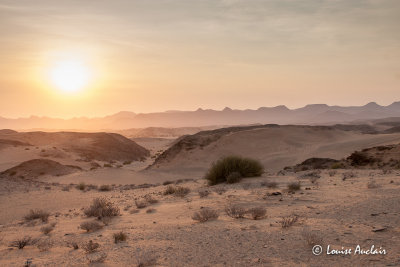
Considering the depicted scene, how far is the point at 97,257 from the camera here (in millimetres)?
6223

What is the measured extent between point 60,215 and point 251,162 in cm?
920

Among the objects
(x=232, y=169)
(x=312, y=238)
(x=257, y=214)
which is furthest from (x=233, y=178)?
(x=312, y=238)

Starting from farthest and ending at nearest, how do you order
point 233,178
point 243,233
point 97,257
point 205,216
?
point 233,178 → point 205,216 → point 243,233 → point 97,257

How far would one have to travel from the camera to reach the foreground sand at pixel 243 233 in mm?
5617

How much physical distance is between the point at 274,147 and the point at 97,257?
34893 mm

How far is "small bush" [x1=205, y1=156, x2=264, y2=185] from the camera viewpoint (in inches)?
659

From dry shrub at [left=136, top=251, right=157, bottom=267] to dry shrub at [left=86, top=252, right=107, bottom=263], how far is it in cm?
59

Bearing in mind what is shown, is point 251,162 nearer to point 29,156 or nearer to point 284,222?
point 284,222

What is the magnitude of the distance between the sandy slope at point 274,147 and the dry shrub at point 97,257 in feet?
80.5

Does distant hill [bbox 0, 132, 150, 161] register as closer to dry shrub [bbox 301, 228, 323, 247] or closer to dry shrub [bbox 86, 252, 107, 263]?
dry shrub [bbox 86, 252, 107, 263]

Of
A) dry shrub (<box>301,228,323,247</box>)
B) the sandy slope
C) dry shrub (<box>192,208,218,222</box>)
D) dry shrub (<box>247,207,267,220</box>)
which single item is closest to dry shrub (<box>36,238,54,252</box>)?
dry shrub (<box>192,208,218,222</box>)

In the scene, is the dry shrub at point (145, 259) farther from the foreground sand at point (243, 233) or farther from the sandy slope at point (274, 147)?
the sandy slope at point (274, 147)

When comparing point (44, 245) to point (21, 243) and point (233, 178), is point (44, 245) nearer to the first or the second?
point (21, 243)

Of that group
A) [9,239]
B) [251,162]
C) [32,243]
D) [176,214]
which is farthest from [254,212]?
[251,162]
